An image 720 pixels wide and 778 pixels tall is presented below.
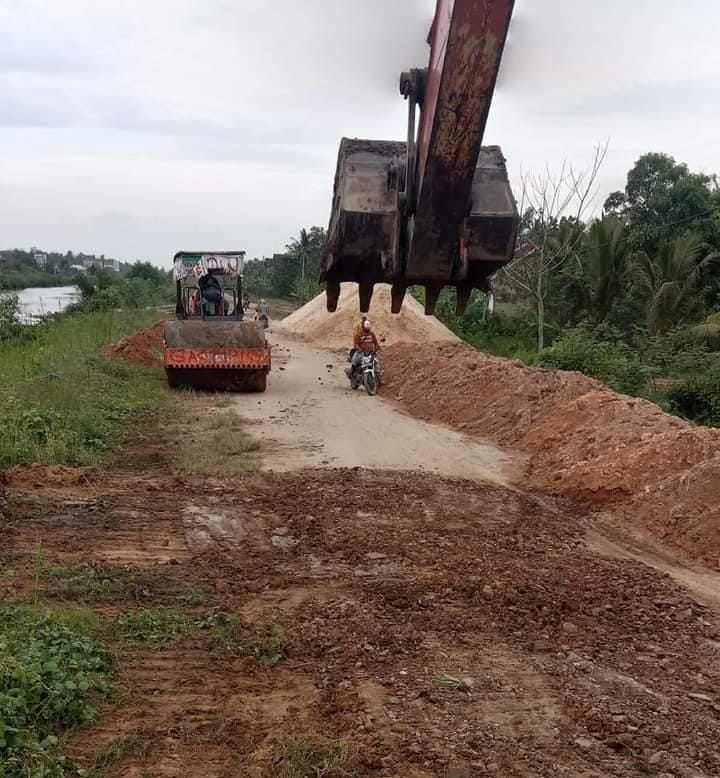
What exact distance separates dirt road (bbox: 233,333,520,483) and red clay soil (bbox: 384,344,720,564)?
0.58 meters

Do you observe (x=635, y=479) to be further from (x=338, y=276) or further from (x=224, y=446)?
(x=338, y=276)

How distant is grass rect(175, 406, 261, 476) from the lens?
9.43 metres

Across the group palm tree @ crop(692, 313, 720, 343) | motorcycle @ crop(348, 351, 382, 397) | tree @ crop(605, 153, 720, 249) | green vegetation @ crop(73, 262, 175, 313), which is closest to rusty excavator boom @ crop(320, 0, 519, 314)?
motorcycle @ crop(348, 351, 382, 397)

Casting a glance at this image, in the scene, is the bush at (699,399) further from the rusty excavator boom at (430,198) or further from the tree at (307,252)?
the tree at (307,252)

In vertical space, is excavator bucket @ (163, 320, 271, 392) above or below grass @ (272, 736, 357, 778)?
above

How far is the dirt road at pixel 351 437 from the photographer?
10.2 m

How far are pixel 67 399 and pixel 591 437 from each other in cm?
703

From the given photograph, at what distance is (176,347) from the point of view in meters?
15.0

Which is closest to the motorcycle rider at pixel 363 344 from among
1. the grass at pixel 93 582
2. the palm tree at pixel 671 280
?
the palm tree at pixel 671 280

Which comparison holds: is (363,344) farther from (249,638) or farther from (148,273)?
(148,273)

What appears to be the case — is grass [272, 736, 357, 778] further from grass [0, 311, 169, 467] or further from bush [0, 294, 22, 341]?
bush [0, 294, 22, 341]

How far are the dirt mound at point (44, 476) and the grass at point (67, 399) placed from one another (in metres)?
0.46

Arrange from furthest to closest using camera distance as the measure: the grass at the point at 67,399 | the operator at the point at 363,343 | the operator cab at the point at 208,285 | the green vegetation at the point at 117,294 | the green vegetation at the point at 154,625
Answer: the green vegetation at the point at 117,294, the operator at the point at 363,343, the operator cab at the point at 208,285, the grass at the point at 67,399, the green vegetation at the point at 154,625

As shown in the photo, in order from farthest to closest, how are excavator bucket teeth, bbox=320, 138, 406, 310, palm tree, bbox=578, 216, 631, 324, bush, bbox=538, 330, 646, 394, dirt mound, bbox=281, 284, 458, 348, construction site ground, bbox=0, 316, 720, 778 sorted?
dirt mound, bbox=281, 284, 458, 348 → palm tree, bbox=578, 216, 631, 324 → bush, bbox=538, 330, 646, 394 → construction site ground, bbox=0, 316, 720, 778 → excavator bucket teeth, bbox=320, 138, 406, 310
